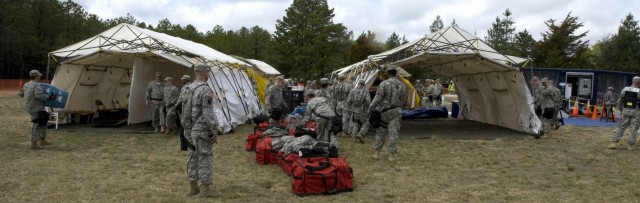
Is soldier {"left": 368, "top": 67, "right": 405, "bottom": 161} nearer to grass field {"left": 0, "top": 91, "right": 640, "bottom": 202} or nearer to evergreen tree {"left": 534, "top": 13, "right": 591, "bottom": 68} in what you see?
grass field {"left": 0, "top": 91, "right": 640, "bottom": 202}

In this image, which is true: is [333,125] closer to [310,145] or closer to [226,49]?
[310,145]

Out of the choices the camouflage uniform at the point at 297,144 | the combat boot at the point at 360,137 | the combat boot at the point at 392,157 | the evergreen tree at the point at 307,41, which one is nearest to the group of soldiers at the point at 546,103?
the combat boot at the point at 360,137

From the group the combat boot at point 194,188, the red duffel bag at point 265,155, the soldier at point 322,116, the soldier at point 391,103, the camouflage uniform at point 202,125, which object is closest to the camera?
the camouflage uniform at point 202,125

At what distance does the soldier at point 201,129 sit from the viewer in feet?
20.1

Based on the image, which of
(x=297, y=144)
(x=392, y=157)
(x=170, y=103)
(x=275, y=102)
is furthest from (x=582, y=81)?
(x=297, y=144)

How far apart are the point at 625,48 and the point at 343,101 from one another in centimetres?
4038

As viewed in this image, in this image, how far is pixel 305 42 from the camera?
160 feet

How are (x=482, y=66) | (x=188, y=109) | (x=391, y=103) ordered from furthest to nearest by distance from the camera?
1. (x=482, y=66)
2. (x=391, y=103)
3. (x=188, y=109)

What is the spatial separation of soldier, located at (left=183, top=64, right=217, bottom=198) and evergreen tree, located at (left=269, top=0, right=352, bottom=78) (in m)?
41.0

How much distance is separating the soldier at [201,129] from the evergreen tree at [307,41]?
41.0m

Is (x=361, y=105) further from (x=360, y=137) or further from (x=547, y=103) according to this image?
(x=547, y=103)

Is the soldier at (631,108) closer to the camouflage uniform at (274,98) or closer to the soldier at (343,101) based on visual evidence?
the soldier at (343,101)

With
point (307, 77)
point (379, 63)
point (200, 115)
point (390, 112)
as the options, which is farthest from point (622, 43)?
point (200, 115)

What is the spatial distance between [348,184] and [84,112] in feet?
35.1
